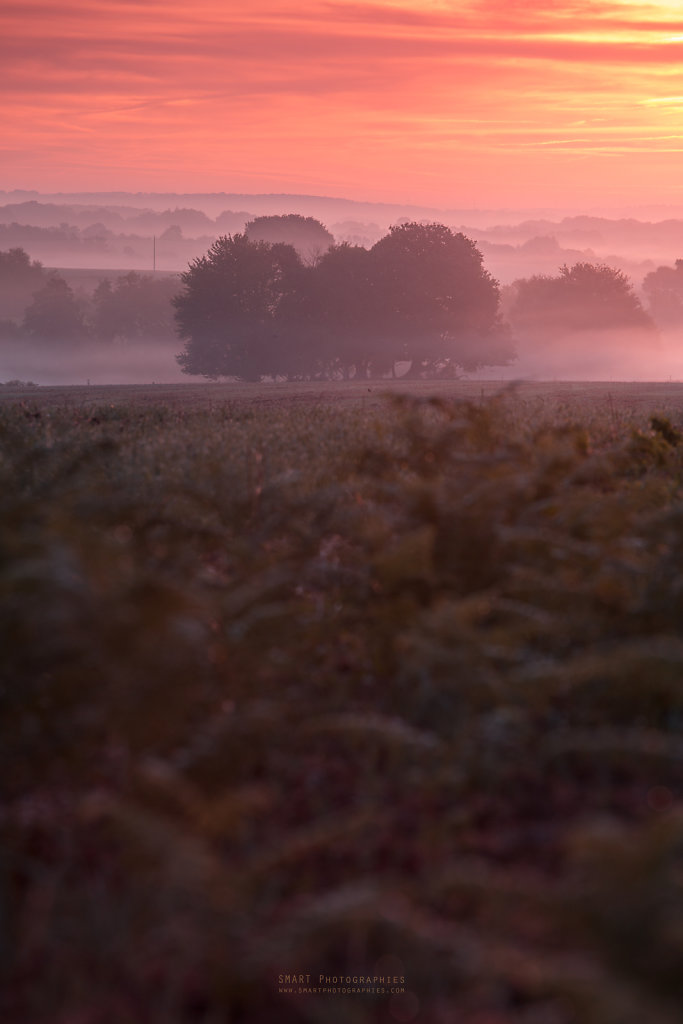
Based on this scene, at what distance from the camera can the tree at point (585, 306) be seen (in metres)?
89.3

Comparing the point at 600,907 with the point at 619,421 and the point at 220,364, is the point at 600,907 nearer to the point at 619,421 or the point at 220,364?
the point at 619,421

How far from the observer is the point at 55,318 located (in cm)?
10762

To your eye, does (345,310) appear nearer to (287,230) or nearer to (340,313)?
(340,313)

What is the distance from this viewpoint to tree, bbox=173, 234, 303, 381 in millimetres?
71875

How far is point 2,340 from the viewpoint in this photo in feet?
395

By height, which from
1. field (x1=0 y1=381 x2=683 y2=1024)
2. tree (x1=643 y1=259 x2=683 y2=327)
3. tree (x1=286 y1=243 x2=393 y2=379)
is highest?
tree (x1=643 y1=259 x2=683 y2=327)

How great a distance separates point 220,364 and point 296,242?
3714cm

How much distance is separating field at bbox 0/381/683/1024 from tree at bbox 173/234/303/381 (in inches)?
2577

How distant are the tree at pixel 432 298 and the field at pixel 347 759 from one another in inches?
2526

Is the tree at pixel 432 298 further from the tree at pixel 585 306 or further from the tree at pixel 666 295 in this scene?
the tree at pixel 666 295

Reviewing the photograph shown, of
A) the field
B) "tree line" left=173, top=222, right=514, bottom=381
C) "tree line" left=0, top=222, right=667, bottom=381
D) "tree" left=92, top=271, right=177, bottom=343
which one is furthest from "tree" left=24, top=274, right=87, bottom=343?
the field

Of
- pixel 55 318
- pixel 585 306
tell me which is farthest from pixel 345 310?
pixel 55 318

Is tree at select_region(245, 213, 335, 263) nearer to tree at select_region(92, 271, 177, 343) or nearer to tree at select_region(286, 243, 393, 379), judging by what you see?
tree at select_region(92, 271, 177, 343)

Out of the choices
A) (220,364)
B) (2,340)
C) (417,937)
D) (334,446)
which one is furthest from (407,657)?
(2,340)
